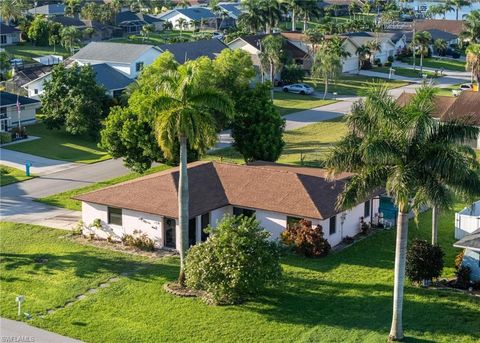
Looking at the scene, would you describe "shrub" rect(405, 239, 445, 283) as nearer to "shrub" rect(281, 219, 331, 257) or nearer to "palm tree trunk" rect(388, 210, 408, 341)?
"palm tree trunk" rect(388, 210, 408, 341)

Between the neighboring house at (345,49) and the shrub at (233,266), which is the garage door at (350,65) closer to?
the neighboring house at (345,49)

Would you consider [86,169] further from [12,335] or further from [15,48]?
[15,48]

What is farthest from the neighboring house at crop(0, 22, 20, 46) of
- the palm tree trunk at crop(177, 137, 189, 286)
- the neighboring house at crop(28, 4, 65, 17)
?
the palm tree trunk at crop(177, 137, 189, 286)

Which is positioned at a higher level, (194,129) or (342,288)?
(194,129)

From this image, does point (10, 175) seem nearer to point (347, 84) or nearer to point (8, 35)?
point (347, 84)

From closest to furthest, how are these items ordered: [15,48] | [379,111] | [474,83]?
[379,111]
[474,83]
[15,48]

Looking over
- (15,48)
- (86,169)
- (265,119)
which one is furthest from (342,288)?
(15,48)

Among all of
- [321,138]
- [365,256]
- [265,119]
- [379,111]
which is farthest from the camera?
[321,138]

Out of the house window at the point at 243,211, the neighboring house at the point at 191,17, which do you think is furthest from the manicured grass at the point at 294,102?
the neighboring house at the point at 191,17
